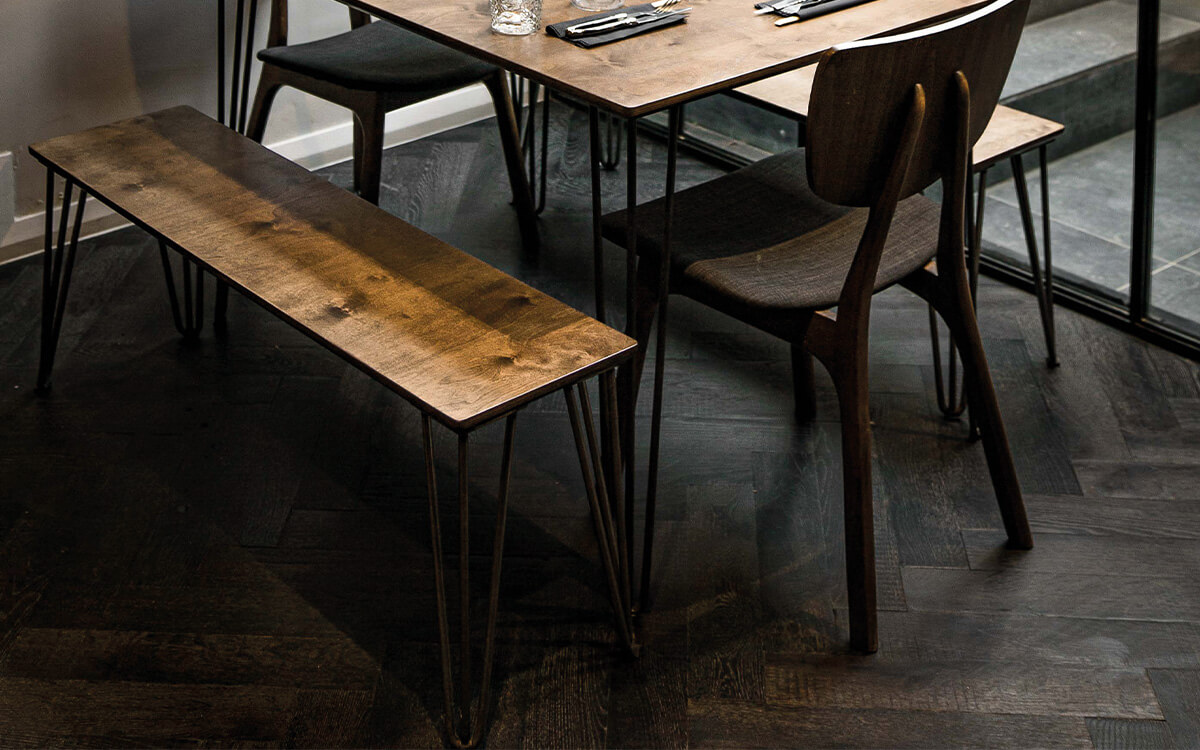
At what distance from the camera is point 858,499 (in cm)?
174

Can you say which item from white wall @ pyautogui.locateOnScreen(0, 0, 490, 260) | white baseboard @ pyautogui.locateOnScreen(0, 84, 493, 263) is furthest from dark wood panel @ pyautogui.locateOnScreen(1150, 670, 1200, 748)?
white wall @ pyautogui.locateOnScreen(0, 0, 490, 260)

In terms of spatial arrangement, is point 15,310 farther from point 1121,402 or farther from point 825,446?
point 1121,402

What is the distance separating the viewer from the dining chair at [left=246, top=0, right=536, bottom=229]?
250cm

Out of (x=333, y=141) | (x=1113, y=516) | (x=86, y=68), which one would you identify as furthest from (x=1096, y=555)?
(x=86, y=68)

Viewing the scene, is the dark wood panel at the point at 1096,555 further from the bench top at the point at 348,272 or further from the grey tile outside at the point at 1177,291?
the bench top at the point at 348,272

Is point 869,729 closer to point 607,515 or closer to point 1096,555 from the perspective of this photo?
point 607,515

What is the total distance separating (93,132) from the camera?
229 cm

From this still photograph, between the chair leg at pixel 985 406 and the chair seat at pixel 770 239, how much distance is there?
83 millimetres

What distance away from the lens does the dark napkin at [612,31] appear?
1.70 metres

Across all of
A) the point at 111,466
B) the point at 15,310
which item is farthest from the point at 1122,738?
the point at 15,310

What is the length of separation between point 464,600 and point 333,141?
219 cm

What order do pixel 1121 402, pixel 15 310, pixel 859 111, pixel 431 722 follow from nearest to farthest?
1. pixel 859 111
2. pixel 431 722
3. pixel 1121 402
4. pixel 15 310

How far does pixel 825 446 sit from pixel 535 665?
78 centimetres

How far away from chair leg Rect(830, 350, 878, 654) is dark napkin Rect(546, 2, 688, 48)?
568 mm
